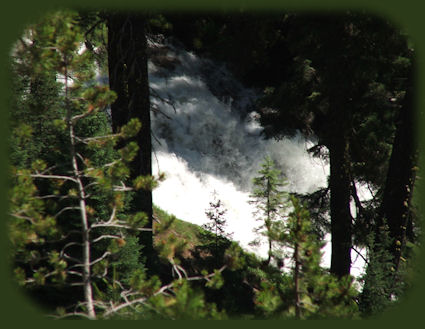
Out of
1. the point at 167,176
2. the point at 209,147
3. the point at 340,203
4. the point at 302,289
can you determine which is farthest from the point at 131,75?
the point at 209,147

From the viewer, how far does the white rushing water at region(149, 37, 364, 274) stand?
1448cm

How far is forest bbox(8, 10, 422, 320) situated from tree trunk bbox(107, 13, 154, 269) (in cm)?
2

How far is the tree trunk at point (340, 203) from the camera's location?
7.38 m

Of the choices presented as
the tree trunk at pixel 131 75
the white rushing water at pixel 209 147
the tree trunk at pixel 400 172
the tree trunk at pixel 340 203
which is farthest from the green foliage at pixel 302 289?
the white rushing water at pixel 209 147

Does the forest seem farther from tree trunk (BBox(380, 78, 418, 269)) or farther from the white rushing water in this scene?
the white rushing water

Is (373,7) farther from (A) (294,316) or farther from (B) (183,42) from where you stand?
(B) (183,42)

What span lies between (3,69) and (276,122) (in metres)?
6.99

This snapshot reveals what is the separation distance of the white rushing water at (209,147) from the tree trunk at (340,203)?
235 inches

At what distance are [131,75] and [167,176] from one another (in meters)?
1.82

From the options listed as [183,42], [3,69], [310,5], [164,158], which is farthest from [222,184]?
[3,69]

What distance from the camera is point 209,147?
16500 millimetres

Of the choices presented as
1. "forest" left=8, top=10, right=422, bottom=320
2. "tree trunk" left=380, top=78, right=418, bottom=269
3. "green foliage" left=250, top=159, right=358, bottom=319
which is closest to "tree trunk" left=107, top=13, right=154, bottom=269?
"forest" left=8, top=10, right=422, bottom=320

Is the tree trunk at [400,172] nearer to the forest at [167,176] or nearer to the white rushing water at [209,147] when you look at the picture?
the forest at [167,176]

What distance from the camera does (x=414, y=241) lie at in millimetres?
7207
